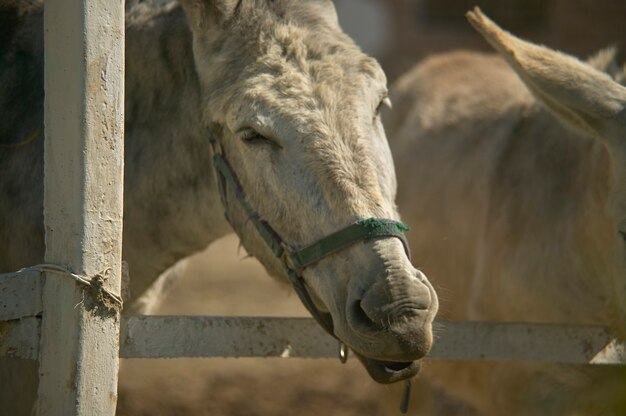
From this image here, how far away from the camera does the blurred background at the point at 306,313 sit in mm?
5457

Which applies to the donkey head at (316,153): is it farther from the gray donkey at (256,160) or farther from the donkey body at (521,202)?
the donkey body at (521,202)

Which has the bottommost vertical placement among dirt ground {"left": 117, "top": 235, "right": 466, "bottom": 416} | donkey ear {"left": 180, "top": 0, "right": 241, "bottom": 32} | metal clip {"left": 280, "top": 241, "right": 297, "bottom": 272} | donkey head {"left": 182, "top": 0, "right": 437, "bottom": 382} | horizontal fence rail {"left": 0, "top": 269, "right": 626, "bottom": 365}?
dirt ground {"left": 117, "top": 235, "right": 466, "bottom": 416}

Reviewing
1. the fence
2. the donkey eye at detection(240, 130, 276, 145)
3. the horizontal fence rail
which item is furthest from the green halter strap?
the fence

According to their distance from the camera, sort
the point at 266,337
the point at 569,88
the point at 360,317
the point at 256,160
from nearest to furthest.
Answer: the point at 360,317 < the point at 256,160 < the point at 266,337 < the point at 569,88

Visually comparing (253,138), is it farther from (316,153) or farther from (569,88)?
(569,88)

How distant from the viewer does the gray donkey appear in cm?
224

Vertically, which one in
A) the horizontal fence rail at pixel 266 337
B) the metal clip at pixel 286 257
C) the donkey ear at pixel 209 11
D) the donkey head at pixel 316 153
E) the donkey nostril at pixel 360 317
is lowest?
the horizontal fence rail at pixel 266 337

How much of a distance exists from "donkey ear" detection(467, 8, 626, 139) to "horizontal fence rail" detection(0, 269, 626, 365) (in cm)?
71

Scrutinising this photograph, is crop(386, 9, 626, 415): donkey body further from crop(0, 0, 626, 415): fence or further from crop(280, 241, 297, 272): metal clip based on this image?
crop(0, 0, 626, 415): fence

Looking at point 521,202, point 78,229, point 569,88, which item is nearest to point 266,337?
point 78,229

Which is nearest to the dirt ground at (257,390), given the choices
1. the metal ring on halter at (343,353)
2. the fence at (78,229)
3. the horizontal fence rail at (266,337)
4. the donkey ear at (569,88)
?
the horizontal fence rail at (266,337)

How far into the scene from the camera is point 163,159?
2918 millimetres

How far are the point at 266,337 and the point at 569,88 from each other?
1384 mm

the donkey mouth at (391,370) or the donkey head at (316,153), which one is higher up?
the donkey head at (316,153)
